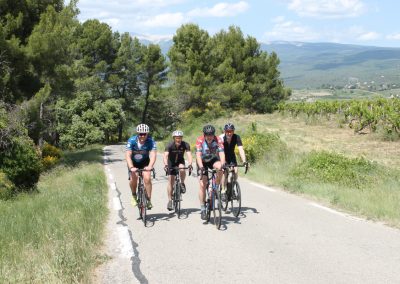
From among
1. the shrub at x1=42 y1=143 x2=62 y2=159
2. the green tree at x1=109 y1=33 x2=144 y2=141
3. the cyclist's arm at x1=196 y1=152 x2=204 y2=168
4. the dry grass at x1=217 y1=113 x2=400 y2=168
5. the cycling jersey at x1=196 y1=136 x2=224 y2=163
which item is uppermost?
the green tree at x1=109 y1=33 x2=144 y2=141

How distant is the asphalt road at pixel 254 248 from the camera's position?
5844 millimetres

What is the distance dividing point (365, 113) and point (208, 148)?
23.9 meters

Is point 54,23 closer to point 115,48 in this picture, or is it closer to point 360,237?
point 360,237

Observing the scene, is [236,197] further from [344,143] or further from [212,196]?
[344,143]

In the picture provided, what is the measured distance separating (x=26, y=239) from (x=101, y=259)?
1.80 m

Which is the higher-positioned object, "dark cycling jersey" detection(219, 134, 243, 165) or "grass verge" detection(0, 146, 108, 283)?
"dark cycling jersey" detection(219, 134, 243, 165)

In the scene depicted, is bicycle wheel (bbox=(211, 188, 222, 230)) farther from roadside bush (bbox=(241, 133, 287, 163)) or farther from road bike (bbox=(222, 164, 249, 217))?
roadside bush (bbox=(241, 133, 287, 163))

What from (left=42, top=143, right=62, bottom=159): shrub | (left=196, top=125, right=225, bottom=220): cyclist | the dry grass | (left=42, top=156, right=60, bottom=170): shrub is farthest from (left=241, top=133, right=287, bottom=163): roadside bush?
(left=42, top=143, right=62, bottom=159): shrub

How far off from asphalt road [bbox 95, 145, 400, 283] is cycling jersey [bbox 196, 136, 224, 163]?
4.27 ft

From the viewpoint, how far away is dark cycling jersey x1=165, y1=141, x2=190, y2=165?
9820 mm

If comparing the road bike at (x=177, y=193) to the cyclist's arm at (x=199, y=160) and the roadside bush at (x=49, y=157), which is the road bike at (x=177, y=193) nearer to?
the cyclist's arm at (x=199, y=160)

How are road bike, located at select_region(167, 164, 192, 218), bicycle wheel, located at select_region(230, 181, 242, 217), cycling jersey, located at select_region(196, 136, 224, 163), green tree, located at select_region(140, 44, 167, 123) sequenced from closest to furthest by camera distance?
cycling jersey, located at select_region(196, 136, 224, 163)
bicycle wheel, located at select_region(230, 181, 242, 217)
road bike, located at select_region(167, 164, 192, 218)
green tree, located at select_region(140, 44, 167, 123)

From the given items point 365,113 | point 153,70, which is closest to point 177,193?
point 365,113

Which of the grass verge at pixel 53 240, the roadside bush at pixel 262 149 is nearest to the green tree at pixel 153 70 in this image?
the roadside bush at pixel 262 149
